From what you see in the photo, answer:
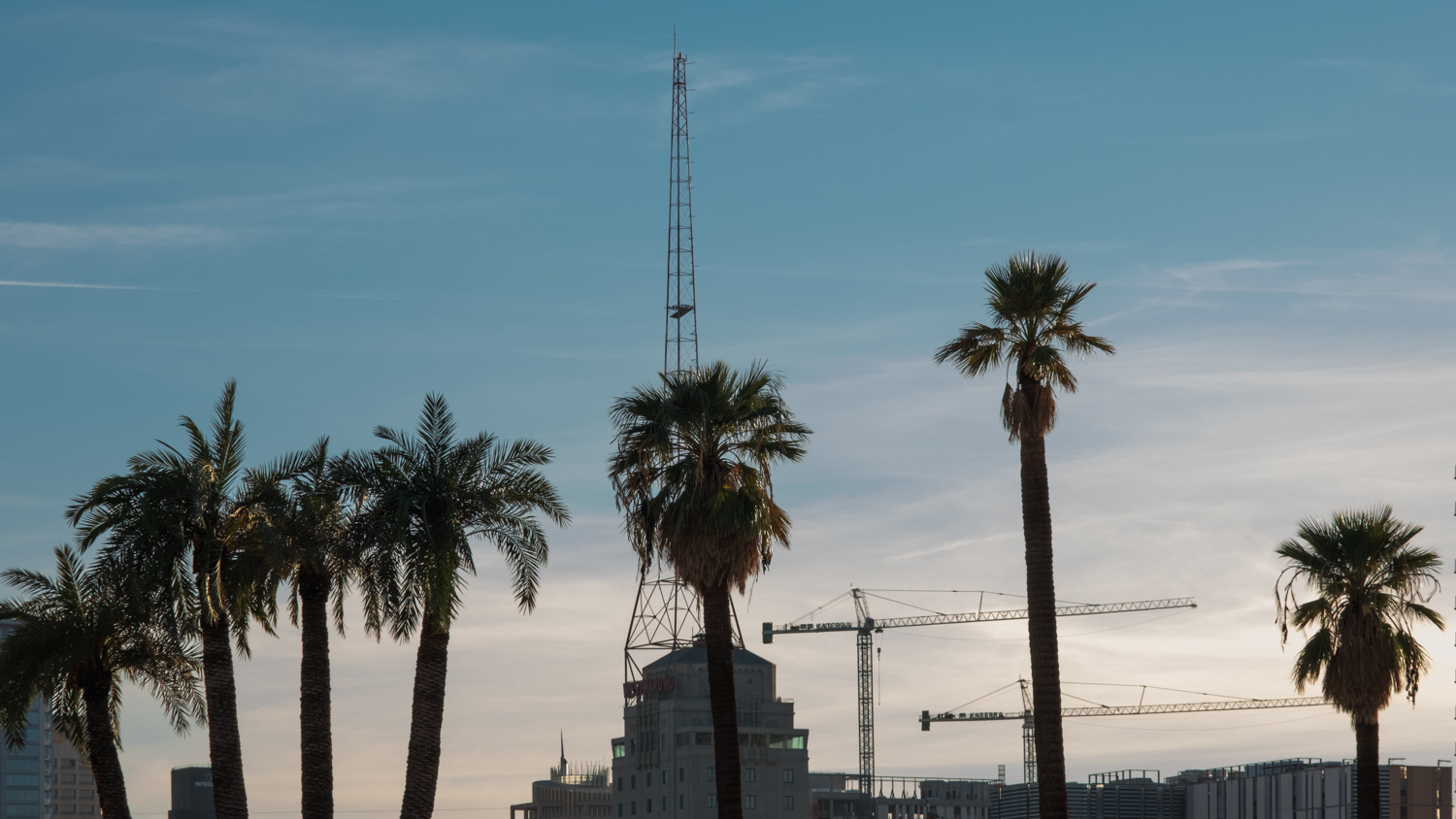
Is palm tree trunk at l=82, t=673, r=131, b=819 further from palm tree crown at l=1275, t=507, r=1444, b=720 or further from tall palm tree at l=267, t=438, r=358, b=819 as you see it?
palm tree crown at l=1275, t=507, r=1444, b=720

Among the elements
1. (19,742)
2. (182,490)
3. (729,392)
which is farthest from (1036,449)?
(19,742)

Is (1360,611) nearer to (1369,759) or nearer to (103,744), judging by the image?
(1369,759)

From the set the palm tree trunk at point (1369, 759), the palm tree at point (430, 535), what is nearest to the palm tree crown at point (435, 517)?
the palm tree at point (430, 535)

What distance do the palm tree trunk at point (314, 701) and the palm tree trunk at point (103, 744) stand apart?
8.46m

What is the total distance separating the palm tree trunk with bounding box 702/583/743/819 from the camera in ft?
141

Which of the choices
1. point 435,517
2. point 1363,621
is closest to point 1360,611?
point 1363,621

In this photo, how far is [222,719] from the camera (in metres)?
46.1

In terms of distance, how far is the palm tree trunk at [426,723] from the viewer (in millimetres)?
44531

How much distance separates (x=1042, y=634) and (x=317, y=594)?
18.8 meters

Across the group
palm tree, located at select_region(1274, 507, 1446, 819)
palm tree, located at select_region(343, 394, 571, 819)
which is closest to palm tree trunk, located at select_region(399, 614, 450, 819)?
palm tree, located at select_region(343, 394, 571, 819)

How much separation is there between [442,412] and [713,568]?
8615 mm

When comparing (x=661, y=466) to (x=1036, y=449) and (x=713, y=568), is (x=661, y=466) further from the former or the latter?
(x=1036, y=449)

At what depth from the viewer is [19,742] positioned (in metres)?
54.2

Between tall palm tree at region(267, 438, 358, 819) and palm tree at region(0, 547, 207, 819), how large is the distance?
5.18m
